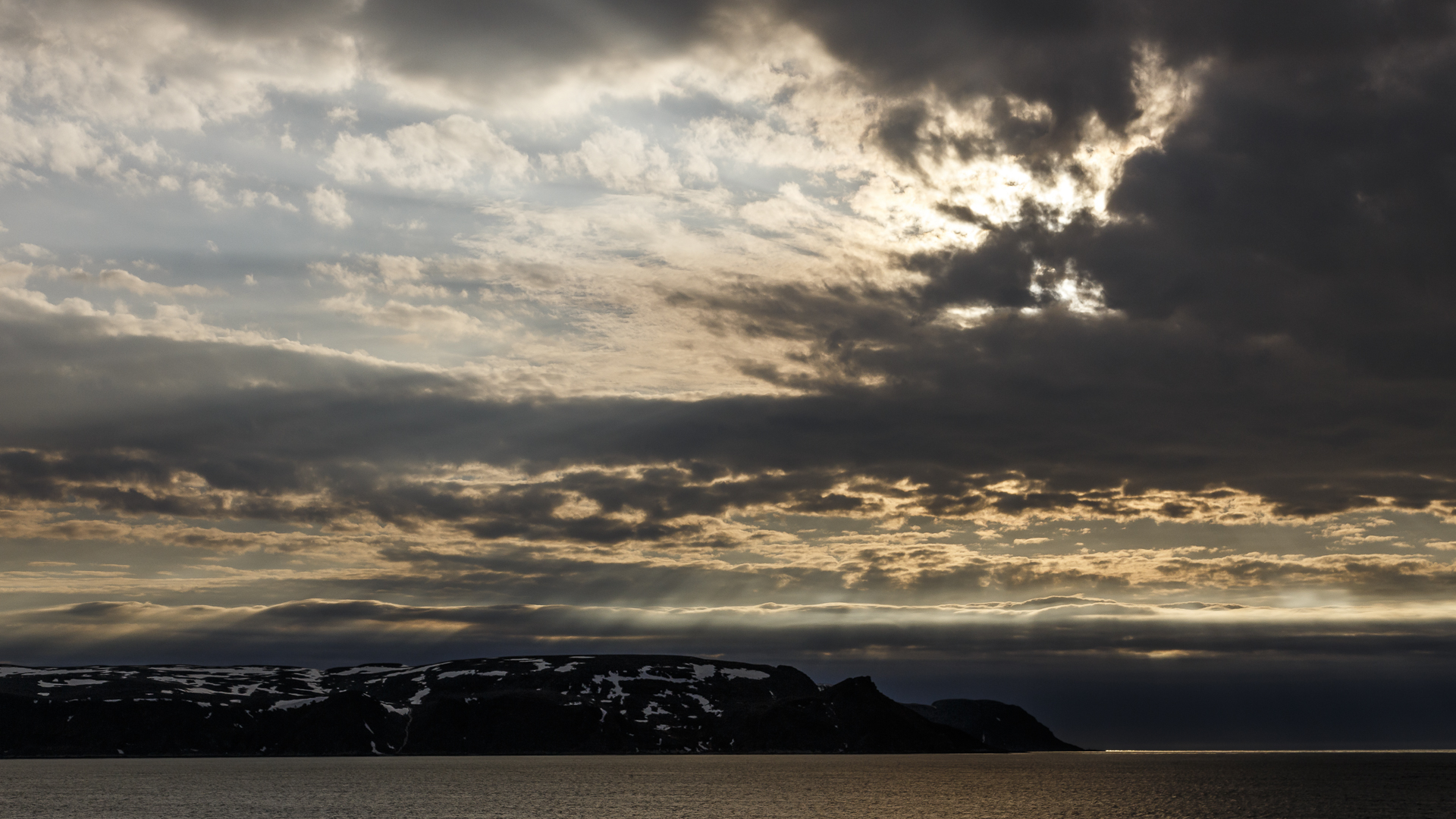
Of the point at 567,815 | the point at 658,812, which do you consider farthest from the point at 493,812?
the point at 658,812

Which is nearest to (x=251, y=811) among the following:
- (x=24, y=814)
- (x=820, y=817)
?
(x=24, y=814)

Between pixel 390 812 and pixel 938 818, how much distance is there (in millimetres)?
95201

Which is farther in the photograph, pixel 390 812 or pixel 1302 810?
pixel 1302 810

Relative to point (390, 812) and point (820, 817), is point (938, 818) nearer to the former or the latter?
point (820, 817)

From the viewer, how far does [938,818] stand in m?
185

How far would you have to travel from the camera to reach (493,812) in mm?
183250

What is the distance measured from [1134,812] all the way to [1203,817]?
15169 mm

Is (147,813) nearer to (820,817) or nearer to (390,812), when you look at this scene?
(390,812)

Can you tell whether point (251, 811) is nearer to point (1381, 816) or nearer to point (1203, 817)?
point (1203, 817)

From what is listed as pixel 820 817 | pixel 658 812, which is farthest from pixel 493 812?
pixel 820 817

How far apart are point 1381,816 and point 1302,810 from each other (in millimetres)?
15955

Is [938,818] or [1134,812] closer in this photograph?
[938,818]

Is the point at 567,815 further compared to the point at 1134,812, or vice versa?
the point at 1134,812

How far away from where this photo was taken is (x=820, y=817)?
184 metres
